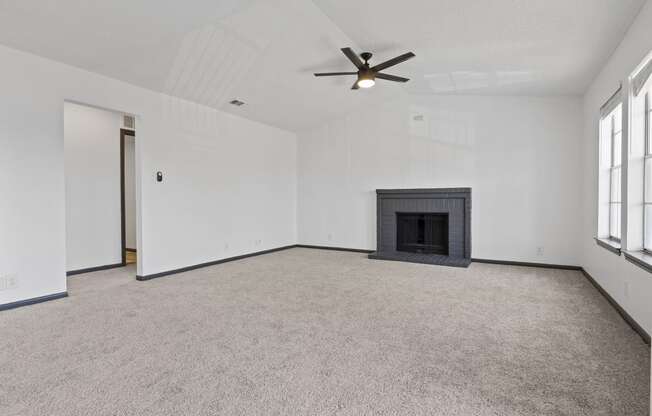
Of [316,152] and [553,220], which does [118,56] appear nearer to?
[316,152]

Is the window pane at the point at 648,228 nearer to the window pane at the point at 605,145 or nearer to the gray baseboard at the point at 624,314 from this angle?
the gray baseboard at the point at 624,314

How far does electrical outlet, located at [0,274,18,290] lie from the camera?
333 centimetres

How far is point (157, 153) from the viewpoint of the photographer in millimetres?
4738

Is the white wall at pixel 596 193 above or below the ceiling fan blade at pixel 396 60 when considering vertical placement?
below

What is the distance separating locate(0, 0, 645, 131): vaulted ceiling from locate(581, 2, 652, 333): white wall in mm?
155

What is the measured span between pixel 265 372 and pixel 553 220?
5093 mm

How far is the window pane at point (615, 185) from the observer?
12.2ft

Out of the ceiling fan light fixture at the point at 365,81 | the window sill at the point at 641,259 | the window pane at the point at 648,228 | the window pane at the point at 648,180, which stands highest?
the ceiling fan light fixture at the point at 365,81

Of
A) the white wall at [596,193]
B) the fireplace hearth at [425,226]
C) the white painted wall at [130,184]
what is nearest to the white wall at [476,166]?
the fireplace hearth at [425,226]

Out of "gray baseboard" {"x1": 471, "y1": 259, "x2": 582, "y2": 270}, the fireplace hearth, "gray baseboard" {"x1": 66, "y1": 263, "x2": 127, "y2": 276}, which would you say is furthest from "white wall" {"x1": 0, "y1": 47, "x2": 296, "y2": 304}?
"gray baseboard" {"x1": 471, "y1": 259, "x2": 582, "y2": 270}

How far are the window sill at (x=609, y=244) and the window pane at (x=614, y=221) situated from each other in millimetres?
99

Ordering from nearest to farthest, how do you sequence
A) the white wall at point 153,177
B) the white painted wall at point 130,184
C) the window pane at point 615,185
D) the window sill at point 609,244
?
the window sill at point 609,244 → the white wall at point 153,177 → the window pane at point 615,185 → the white painted wall at point 130,184

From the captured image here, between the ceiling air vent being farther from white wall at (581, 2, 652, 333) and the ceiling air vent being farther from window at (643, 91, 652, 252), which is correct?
window at (643, 91, 652, 252)

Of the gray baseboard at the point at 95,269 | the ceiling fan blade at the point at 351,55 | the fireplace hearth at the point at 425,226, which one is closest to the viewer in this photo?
the ceiling fan blade at the point at 351,55
